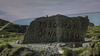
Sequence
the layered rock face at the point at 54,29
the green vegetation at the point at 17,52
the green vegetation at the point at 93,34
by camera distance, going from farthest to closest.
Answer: the green vegetation at the point at 93,34
the layered rock face at the point at 54,29
the green vegetation at the point at 17,52

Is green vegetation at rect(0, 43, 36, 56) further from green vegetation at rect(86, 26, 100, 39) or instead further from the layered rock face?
green vegetation at rect(86, 26, 100, 39)

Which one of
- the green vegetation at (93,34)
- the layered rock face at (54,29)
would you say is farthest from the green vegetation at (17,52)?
the green vegetation at (93,34)

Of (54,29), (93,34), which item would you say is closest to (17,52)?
(54,29)

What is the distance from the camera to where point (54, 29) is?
2200 centimetres

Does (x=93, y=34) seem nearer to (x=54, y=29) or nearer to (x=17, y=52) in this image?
(x=54, y=29)

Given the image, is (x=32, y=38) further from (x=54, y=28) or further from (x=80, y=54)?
(x=80, y=54)

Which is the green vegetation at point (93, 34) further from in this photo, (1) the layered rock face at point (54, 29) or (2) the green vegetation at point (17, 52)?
(2) the green vegetation at point (17, 52)

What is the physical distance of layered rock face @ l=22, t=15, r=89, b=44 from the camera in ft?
71.6

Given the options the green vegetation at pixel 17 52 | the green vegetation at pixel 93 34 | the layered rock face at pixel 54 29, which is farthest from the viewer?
the green vegetation at pixel 93 34

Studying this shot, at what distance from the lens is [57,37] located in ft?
71.4

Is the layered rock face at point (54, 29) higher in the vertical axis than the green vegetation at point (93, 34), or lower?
higher

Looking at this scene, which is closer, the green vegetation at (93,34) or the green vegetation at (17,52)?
the green vegetation at (17,52)

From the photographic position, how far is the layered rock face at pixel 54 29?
21828mm

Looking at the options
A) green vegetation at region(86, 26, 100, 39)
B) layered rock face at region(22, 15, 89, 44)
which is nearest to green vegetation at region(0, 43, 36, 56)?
layered rock face at region(22, 15, 89, 44)
